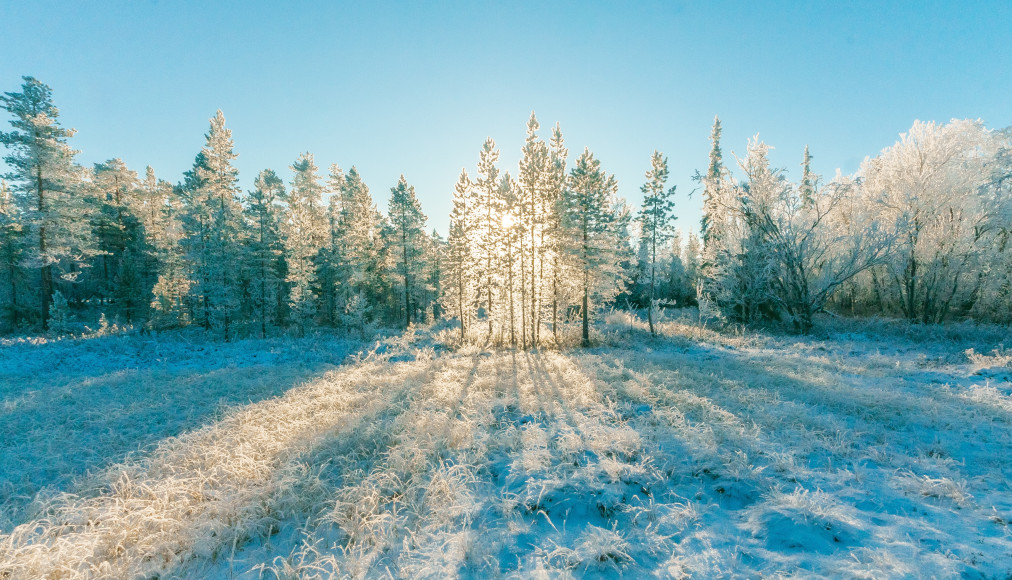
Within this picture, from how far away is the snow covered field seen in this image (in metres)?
3.48

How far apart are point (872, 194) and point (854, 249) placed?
14.5ft

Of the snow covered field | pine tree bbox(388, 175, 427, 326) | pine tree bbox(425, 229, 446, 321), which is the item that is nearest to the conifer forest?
the snow covered field

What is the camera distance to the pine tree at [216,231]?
2308 cm

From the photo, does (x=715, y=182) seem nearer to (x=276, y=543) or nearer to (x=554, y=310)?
(x=554, y=310)

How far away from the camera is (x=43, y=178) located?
21.5 meters

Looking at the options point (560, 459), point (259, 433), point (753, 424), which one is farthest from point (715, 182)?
Answer: point (259, 433)

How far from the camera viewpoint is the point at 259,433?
22.6 ft

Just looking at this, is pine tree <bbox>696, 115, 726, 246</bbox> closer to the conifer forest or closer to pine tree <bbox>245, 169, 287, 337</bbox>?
the conifer forest

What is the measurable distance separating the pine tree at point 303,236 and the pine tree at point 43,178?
11538 millimetres

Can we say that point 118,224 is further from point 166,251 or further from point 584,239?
point 584,239

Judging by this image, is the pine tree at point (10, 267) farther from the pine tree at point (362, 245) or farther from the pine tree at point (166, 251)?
the pine tree at point (362, 245)

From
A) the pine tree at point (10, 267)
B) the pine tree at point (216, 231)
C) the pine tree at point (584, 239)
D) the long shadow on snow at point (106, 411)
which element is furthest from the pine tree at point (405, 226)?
the pine tree at point (10, 267)

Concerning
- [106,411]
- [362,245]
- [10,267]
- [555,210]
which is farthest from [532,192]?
[10,267]

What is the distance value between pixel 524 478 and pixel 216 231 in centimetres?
2736
